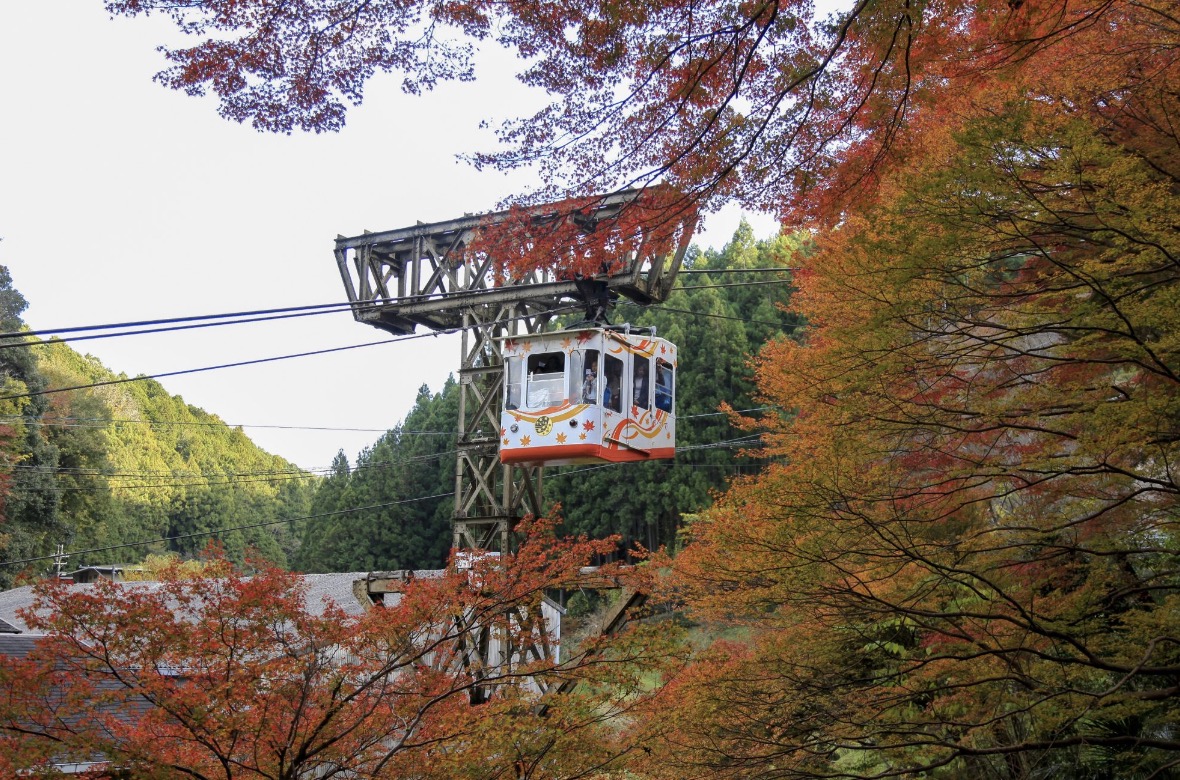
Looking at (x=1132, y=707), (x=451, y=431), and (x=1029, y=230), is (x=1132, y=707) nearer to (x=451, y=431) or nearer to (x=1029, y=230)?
(x=1029, y=230)

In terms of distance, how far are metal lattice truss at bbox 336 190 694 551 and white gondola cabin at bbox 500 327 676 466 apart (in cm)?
34

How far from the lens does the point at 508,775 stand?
24.4ft

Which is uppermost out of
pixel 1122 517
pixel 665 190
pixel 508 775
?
pixel 665 190

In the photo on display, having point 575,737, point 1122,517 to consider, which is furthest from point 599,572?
point 1122,517

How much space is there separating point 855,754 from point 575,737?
11.2m

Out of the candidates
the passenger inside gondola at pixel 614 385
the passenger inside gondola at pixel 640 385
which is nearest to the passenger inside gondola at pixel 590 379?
the passenger inside gondola at pixel 614 385

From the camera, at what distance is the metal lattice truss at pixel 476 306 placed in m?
11.3

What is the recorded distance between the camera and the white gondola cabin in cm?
1131

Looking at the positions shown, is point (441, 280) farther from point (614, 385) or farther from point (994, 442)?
point (994, 442)

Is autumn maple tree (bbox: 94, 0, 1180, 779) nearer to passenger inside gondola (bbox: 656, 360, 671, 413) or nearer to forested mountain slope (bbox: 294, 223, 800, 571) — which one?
passenger inside gondola (bbox: 656, 360, 671, 413)

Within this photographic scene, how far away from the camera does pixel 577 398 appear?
11.4 m

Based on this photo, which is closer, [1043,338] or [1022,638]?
[1022,638]

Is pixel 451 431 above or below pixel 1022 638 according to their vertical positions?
above

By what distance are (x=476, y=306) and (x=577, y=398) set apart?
71.3 inches
